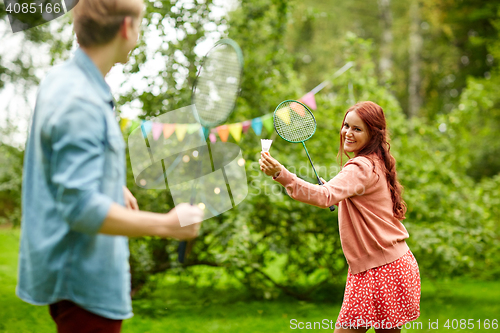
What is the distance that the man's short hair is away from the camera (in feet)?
3.87

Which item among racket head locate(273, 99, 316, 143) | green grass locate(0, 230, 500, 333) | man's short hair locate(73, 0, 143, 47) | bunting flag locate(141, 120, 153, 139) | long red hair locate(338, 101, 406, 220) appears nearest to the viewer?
man's short hair locate(73, 0, 143, 47)

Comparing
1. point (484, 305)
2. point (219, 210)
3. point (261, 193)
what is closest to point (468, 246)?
point (484, 305)

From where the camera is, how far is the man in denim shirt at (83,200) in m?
1.06

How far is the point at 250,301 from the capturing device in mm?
5074

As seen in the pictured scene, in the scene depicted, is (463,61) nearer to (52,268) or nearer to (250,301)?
(250,301)

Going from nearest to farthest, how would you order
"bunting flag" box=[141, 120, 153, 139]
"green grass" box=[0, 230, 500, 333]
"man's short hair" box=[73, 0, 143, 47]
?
1. "man's short hair" box=[73, 0, 143, 47]
2. "green grass" box=[0, 230, 500, 333]
3. "bunting flag" box=[141, 120, 153, 139]

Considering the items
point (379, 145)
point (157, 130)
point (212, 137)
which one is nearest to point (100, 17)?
point (379, 145)

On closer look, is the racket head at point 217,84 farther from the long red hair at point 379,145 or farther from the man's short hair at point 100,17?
the man's short hair at point 100,17

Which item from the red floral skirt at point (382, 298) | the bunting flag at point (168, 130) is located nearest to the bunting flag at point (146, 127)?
the bunting flag at point (168, 130)

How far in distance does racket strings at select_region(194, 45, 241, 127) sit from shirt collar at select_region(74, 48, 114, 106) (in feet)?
5.38

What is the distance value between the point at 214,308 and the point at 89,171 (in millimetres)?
4060

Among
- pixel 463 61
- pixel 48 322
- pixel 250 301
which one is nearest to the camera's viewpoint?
pixel 48 322

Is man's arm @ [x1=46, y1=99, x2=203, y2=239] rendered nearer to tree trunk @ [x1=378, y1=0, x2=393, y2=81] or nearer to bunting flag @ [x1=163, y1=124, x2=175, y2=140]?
bunting flag @ [x1=163, y1=124, x2=175, y2=140]

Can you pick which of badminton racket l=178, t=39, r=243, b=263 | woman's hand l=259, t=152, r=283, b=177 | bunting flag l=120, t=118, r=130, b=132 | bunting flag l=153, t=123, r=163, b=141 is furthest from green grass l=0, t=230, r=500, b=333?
woman's hand l=259, t=152, r=283, b=177
